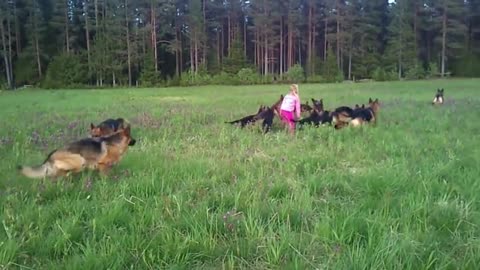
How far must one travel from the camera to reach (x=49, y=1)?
186 feet

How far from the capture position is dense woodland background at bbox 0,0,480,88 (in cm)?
5131

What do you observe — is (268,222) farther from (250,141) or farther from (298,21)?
(298,21)

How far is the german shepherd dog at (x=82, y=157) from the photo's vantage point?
545 centimetres

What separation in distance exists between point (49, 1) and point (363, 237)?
62717mm

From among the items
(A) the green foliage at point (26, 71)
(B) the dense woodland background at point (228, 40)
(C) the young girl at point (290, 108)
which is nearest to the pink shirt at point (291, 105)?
(C) the young girl at point (290, 108)

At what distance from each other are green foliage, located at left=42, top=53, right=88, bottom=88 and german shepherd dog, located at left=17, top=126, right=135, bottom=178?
44.0 meters

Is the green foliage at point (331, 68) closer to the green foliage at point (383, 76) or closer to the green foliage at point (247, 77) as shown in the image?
the green foliage at point (383, 76)

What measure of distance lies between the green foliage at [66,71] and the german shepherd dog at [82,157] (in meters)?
44.0

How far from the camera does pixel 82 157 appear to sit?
18.8ft

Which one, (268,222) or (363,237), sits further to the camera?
(268,222)

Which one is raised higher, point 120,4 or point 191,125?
point 120,4

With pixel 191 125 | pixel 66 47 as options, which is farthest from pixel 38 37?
pixel 191 125

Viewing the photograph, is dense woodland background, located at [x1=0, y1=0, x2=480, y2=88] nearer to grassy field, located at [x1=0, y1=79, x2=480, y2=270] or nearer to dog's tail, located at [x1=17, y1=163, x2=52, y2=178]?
grassy field, located at [x1=0, y1=79, x2=480, y2=270]

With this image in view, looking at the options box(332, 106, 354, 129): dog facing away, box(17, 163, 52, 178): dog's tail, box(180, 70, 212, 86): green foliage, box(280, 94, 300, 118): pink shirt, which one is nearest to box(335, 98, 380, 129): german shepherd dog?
box(332, 106, 354, 129): dog facing away
